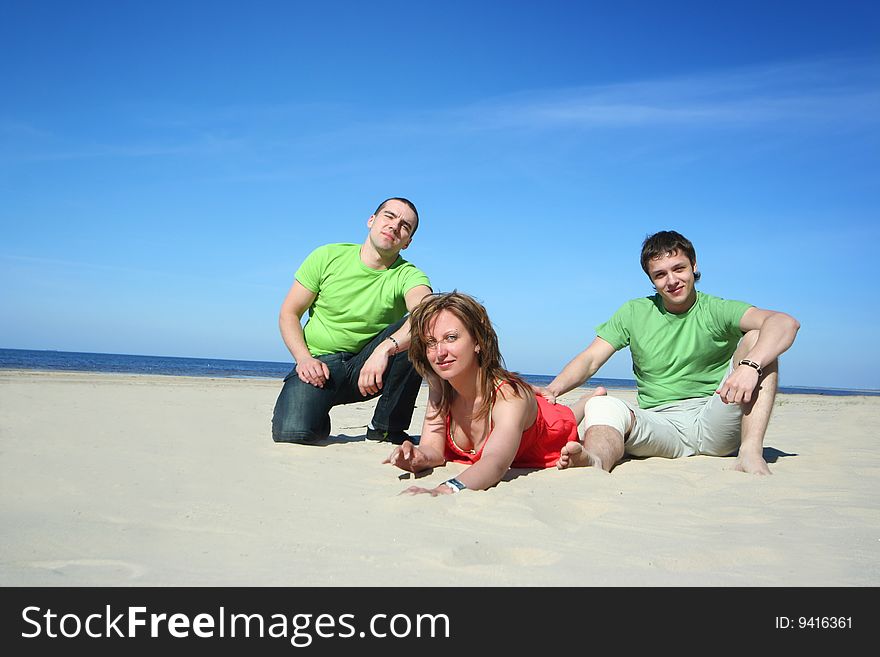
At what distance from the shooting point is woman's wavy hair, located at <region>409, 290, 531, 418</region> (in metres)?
3.25

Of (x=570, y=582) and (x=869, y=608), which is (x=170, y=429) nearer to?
(x=570, y=582)

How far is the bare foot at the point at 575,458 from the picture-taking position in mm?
3318

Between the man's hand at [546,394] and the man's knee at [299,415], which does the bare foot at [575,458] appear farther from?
the man's knee at [299,415]

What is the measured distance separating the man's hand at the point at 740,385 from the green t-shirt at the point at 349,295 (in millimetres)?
2001

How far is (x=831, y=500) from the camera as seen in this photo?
2.96 meters

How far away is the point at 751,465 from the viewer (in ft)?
11.8

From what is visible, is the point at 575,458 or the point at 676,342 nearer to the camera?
the point at 575,458

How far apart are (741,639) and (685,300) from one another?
2.77 m

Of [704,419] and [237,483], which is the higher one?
[704,419]

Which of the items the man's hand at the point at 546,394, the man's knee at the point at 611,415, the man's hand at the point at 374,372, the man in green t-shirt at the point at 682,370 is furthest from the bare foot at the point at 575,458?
the man's hand at the point at 374,372

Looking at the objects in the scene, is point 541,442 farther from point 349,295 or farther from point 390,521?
point 349,295

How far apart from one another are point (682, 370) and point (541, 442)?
1.23 meters

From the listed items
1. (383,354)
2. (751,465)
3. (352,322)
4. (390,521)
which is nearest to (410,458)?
(390,521)

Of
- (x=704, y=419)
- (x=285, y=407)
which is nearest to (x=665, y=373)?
(x=704, y=419)
